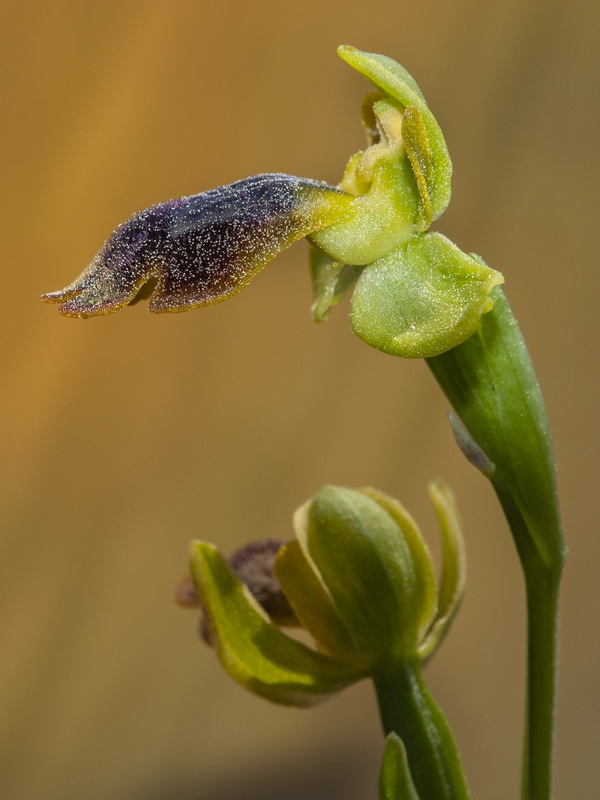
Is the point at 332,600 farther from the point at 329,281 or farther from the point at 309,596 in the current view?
the point at 329,281

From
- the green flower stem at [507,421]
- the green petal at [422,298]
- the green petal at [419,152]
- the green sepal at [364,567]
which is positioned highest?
the green petal at [419,152]

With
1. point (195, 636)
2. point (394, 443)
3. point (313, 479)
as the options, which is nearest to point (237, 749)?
point (195, 636)

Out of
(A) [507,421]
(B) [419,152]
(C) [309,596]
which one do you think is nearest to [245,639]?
(C) [309,596]

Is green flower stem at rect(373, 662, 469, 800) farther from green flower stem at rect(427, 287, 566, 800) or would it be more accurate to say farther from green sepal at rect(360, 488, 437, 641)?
green flower stem at rect(427, 287, 566, 800)

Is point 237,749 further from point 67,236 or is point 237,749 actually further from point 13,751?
point 67,236

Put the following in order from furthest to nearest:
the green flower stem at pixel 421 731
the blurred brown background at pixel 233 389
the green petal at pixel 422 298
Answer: the blurred brown background at pixel 233 389
the green flower stem at pixel 421 731
the green petal at pixel 422 298

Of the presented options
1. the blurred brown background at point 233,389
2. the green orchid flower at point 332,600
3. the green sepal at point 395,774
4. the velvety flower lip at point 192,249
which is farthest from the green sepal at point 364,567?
the blurred brown background at point 233,389

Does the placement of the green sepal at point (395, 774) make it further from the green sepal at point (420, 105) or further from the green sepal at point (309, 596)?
the green sepal at point (420, 105)
